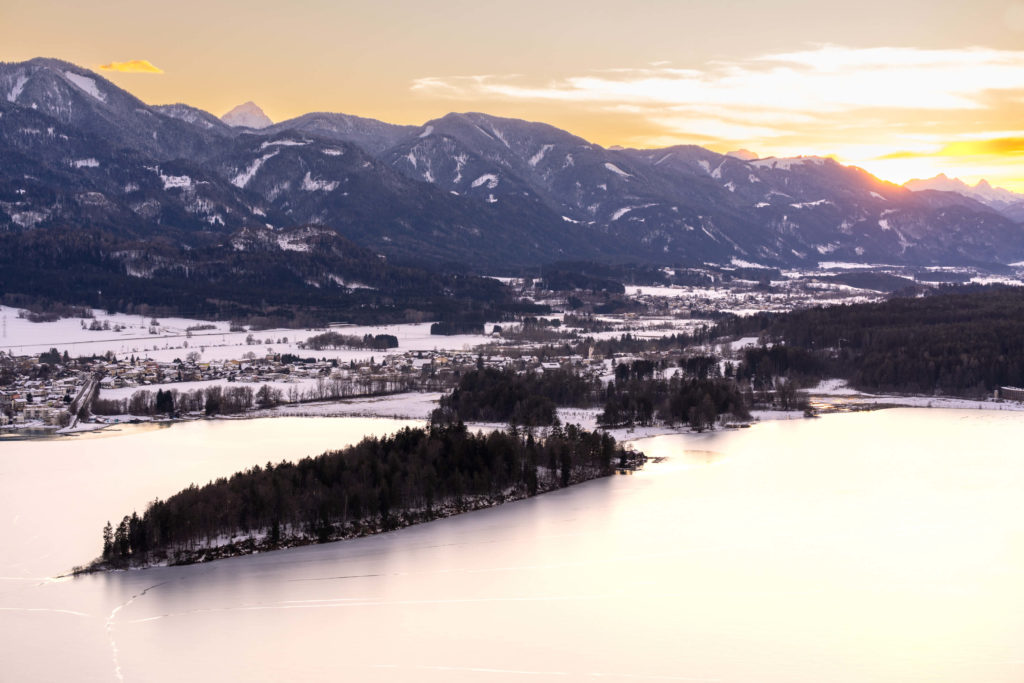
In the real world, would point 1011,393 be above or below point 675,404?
below

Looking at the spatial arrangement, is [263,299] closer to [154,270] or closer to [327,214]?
[154,270]

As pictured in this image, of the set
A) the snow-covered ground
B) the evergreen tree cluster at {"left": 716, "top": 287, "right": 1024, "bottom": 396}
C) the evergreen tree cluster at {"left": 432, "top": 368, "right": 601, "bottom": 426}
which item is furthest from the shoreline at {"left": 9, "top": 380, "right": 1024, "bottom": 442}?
the evergreen tree cluster at {"left": 716, "top": 287, "right": 1024, "bottom": 396}

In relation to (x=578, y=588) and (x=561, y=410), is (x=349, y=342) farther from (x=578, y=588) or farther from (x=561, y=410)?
(x=578, y=588)

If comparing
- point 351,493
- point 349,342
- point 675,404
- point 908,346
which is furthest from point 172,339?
point 351,493

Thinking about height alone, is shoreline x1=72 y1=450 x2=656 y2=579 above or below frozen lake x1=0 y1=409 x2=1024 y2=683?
above

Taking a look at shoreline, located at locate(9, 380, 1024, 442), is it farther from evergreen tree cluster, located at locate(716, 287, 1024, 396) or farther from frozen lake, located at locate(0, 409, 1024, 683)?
frozen lake, located at locate(0, 409, 1024, 683)

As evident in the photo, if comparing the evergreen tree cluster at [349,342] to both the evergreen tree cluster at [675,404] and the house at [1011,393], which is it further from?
the house at [1011,393]

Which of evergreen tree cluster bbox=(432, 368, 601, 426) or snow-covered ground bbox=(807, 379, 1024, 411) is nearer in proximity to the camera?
evergreen tree cluster bbox=(432, 368, 601, 426)
